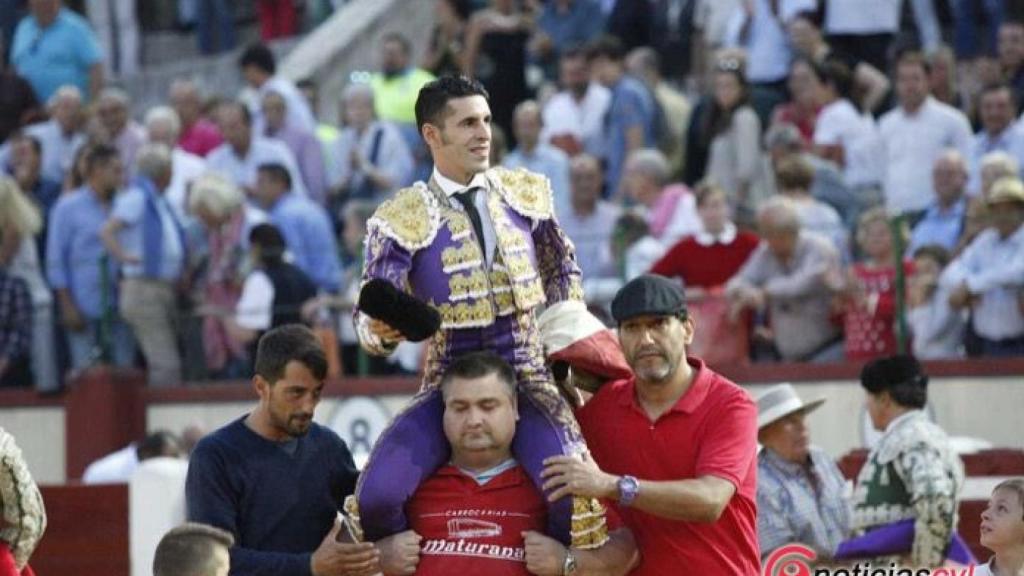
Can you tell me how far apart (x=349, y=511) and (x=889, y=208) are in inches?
259

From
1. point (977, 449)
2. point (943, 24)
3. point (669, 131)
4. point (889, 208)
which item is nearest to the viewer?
point (977, 449)

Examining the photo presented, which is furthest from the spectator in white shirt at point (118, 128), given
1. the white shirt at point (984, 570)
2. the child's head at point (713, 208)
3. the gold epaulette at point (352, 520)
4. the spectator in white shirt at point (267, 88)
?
the gold epaulette at point (352, 520)

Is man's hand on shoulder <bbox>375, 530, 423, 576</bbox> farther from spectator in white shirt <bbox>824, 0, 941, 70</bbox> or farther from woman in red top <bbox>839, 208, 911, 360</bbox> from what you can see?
spectator in white shirt <bbox>824, 0, 941, 70</bbox>

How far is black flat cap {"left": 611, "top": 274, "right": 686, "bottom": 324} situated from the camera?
27.2 ft

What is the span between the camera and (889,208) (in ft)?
47.6

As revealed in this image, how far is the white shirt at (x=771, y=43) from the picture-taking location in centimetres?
1620

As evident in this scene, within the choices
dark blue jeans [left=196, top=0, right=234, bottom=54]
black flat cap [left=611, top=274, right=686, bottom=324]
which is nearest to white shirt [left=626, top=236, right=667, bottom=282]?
black flat cap [left=611, top=274, right=686, bottom=324]

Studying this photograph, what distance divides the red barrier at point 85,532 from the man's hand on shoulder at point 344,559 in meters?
5.79

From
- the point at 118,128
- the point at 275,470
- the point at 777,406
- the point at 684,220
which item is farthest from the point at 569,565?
the point at 118,128

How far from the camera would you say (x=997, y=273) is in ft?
42.3

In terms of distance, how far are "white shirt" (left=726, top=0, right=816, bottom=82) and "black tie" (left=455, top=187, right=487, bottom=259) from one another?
7.83 metres

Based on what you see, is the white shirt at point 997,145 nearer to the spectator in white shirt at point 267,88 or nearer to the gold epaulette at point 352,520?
the spectator in white shirt at point 267,88

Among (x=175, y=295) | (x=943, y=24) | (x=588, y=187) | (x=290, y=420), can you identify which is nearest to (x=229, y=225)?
(x=175, y=295)

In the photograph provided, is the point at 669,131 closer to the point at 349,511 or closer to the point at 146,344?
the point at 146,344
